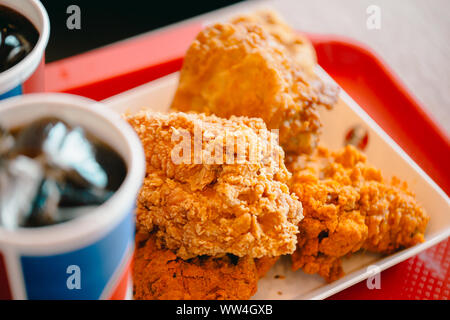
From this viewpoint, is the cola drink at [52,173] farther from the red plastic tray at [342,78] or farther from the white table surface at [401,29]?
the white table surface at [401,29]

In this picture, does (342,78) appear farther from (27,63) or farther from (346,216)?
(27,63)

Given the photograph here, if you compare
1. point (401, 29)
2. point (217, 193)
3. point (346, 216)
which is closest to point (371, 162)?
point (346, 216)


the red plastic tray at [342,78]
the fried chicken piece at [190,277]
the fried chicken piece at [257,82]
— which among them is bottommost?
the fried chicken piece at [190,277]

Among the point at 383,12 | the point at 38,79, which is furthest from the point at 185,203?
the point at 383,12

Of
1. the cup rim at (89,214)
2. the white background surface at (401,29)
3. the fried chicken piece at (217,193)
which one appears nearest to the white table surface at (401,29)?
the white background surface at (401,29)

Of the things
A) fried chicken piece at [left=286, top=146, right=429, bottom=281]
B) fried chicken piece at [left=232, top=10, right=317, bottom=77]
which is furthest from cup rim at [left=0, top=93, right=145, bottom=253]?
fried chicken piece at [left=232, top=10, right=317, bottom=77]

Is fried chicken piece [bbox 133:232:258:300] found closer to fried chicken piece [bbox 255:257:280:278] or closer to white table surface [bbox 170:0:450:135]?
fried chicken piece [bbox 255:257:280:278]

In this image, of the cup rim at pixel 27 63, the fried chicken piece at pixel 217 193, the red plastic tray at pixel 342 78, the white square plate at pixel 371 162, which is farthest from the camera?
the red plastic tray at pixel 342 78
